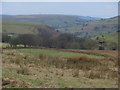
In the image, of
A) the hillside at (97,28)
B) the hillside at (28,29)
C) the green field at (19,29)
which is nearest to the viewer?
the hillside at (28,29)

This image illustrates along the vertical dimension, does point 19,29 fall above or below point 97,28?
below

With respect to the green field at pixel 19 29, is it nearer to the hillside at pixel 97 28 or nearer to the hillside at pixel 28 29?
the hillside at pixel 28 29

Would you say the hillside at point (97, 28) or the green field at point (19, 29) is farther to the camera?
the hillside at point (97, 28)

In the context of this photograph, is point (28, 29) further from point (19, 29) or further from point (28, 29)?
point (19, 29)

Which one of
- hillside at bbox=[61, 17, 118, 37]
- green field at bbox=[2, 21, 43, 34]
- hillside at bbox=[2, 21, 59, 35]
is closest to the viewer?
hillside at bbox=[2, 21, 59, 35]

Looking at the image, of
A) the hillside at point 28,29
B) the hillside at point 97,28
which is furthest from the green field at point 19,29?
the hillside at point 97,28

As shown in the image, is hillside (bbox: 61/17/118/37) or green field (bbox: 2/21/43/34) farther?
hillside (bbox: 61/17/118/37)

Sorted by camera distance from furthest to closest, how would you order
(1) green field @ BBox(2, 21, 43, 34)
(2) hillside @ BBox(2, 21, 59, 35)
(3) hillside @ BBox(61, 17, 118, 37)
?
(3) hillside @ BBox(61, 17, 118, 37) → (1) green field @ BBox(2, 21, 43, 34) → (2) hillside @ BBox(2, 21, 59, 35)

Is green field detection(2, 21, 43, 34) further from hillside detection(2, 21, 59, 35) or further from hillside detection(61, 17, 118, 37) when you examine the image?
hillside detection(61, 17, 118, 37)

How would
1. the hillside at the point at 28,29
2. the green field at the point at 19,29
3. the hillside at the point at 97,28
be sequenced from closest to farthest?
the hillside at the point at 28,29, the green field at the point at 19,29, the hillside at the point at 97,28

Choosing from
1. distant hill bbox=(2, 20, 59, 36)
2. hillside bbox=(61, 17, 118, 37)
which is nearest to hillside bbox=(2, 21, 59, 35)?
distant hill bbox=(2, 20, 59, 36)

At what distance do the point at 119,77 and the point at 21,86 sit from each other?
15.2ft

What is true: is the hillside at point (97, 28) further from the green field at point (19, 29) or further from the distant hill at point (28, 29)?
the green field at point (19, 29)

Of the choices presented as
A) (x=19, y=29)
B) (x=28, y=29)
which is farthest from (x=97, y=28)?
(x=19, y=29)
